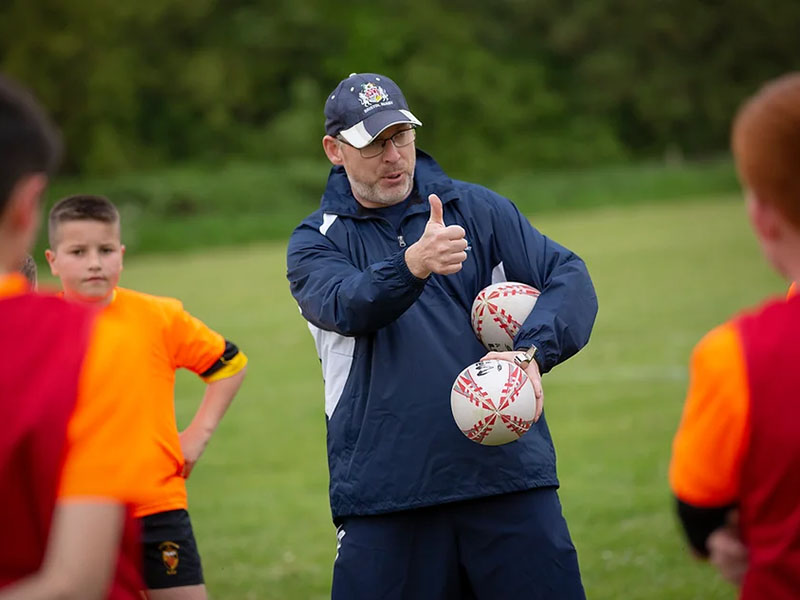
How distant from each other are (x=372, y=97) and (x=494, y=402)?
1.36 metres

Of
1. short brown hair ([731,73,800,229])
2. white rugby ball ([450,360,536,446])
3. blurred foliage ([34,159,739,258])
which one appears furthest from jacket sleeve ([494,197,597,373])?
blurred foliage ([34,159,739,258])

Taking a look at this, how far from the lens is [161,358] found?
4.64 m

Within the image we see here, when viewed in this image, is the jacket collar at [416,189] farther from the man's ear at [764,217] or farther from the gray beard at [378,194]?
the man's ear at [764,217]

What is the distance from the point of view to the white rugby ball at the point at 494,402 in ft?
12.6

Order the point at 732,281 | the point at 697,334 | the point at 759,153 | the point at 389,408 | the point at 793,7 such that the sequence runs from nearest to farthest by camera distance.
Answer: the point at 759,153, the point at 389,408, the point at 697,334, the point at 732,281, the point at 793,7

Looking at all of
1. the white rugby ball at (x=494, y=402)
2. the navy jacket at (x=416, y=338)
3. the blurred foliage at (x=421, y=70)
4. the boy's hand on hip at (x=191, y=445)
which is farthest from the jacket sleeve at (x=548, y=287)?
the blurred foliage at (x=421, y=70)

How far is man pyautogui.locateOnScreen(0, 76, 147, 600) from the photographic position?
2115mm

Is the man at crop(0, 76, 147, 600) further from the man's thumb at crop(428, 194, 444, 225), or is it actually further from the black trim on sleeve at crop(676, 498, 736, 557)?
the man's thumb at crop(428, 194, 444, 225)

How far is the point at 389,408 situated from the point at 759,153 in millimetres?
2017

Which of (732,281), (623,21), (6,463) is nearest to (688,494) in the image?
(6,463)

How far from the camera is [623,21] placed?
2137 inches

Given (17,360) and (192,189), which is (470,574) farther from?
(192,189)

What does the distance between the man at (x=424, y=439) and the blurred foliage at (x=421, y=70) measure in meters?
43.6

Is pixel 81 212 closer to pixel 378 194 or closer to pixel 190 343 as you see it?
pixel 190 343
